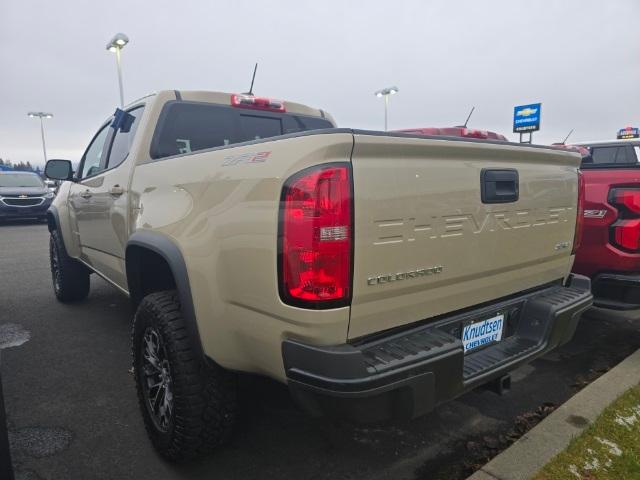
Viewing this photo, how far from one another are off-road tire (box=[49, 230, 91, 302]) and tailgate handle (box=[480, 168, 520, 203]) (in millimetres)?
4199

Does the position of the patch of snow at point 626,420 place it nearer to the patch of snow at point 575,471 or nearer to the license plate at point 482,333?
the patch of snow at point 575,471

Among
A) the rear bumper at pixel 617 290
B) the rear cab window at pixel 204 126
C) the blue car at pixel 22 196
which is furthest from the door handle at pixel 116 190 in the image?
the blue car at pixel 22 196

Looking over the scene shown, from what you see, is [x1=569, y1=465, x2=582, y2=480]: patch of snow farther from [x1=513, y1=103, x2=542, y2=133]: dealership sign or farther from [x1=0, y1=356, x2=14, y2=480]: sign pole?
[x1=513, y1=103, x2=542, y2=133]: dealership sign

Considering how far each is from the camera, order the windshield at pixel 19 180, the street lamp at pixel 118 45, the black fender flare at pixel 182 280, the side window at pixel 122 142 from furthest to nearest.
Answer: the street lamp at pixel 118 45, the windshield at pixel 19 180, the side window at pixel 122 142, the black fender flare at pixel 182 280

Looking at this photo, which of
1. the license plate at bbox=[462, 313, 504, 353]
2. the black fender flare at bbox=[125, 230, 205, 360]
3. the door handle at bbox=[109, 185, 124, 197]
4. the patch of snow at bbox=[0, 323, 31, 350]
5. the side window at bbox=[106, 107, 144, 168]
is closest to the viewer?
the black fender flare at bbox=[125, 230, 205, 360]

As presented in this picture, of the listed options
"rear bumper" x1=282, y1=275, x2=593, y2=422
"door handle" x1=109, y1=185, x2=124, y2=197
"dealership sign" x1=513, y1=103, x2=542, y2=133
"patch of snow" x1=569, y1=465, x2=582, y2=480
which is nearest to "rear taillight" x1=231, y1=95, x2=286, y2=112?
"door handle" x1=109, y1=185, x2=124, y2=197

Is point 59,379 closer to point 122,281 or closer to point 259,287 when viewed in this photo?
point 122,281

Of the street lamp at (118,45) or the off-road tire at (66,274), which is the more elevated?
the street lamp at (118,45)

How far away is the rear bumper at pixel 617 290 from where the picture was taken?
332 centimetres

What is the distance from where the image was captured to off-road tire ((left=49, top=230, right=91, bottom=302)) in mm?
4789

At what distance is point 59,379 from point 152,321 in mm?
1514

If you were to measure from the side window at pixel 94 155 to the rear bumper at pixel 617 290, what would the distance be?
13.1 feet

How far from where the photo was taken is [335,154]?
1622 mm

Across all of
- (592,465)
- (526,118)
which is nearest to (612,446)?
(592,465)
